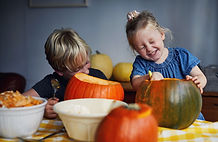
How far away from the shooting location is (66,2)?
242 centimetres

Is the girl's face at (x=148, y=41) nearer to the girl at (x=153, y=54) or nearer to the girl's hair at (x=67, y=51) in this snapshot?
the girl at (x=153, y=54)

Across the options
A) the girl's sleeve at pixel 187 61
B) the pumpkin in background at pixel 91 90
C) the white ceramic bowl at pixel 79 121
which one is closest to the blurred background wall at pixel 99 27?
the girl's sleeve at pixel 187 61

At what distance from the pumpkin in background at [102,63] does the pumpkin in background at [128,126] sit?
5.48 feet

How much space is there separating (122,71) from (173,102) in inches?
58.0

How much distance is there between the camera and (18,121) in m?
0.62

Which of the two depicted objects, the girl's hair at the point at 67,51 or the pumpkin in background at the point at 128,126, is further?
the girl's hair at the point at 67,51

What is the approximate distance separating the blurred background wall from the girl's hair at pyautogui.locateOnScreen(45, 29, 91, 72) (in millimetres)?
1192

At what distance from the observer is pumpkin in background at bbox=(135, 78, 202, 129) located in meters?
0.68

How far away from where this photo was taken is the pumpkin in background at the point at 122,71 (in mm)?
2133

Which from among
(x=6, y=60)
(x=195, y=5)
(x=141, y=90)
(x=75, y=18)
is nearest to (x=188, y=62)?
(x=141, y=90)

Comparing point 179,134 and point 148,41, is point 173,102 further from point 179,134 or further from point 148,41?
point 148,41

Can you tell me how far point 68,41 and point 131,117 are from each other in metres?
0.79

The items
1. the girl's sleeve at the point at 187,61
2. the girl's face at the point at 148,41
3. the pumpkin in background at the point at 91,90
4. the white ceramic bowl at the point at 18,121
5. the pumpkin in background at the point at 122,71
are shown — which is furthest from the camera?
the pumpkin in background at the point at 122,71

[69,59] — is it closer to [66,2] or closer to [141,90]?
[141,90]
